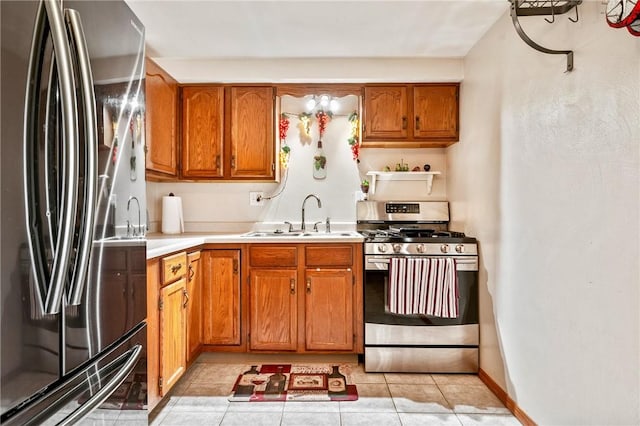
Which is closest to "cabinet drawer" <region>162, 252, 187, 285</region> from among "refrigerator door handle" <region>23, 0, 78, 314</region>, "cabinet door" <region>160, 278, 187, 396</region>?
"cabinet door" <region>160, 278, 187, 396</region>

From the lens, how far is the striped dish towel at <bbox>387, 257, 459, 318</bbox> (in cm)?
252

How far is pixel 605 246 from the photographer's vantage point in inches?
53.6

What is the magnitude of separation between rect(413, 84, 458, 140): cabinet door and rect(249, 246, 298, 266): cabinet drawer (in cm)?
138

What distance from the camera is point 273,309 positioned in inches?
107

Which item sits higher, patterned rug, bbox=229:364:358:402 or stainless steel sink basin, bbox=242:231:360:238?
stainless steel sink basin, bbox=242:231:360:238

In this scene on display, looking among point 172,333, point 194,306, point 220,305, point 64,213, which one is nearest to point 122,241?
point 64,213

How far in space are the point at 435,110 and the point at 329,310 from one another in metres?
1.78

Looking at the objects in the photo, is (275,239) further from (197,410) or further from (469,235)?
(469,235)

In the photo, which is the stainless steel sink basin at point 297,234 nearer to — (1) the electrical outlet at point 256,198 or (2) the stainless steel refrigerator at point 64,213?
(1) the electrical outlet at point 256,198

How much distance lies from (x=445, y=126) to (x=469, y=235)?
90 centimetres

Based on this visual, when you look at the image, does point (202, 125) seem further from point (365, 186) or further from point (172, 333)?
point (172, 333)

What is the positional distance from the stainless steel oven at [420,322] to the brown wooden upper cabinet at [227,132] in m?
1.16

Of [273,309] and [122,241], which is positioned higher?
[122,241]

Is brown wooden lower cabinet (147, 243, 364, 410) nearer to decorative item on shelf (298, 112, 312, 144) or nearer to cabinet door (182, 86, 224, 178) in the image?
cabinet door (182, 86, 224, 178)
